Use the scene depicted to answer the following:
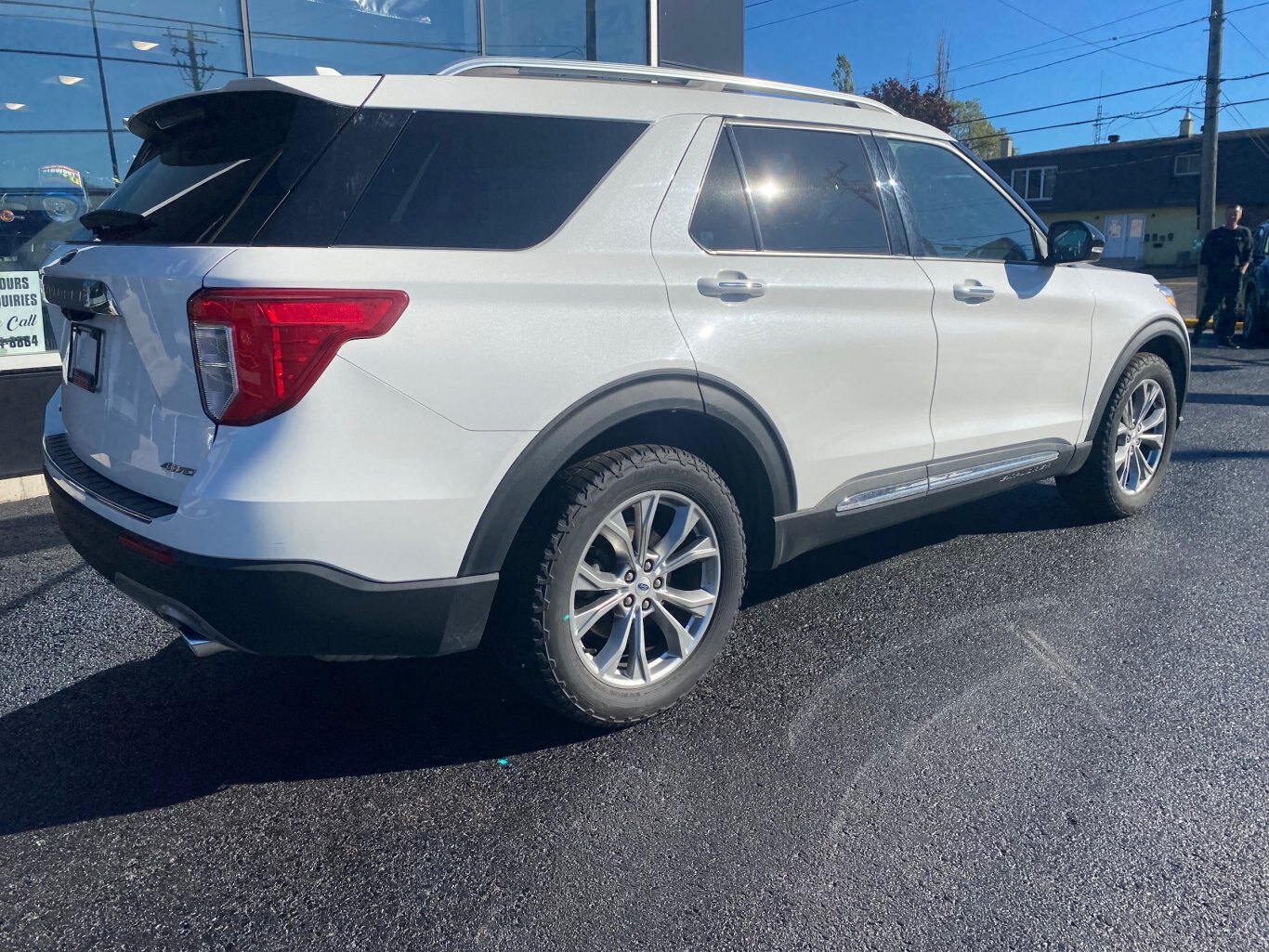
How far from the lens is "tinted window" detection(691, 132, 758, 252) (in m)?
3.16

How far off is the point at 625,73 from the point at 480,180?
2.84ft

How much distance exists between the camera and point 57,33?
710cm

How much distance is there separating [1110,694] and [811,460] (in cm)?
121

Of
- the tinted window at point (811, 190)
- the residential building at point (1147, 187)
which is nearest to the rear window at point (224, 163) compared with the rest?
the tinted window at point (811, 190)

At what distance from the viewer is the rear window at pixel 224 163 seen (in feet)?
8.27

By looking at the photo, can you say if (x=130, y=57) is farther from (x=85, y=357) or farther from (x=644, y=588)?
(x=644, y=588)

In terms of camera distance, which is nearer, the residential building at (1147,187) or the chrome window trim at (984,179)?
the chrome window trim at (984,179)

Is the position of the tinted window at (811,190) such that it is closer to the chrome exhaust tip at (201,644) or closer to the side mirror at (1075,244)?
the side mirror at (1075,244)

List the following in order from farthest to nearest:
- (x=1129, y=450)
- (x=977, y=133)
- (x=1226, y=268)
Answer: (x=977, y=133)
(x=1226, y=268)
(x=1129, y=450)

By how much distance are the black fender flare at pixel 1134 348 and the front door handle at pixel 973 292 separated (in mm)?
1088

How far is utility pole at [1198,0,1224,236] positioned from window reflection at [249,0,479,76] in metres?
16.7

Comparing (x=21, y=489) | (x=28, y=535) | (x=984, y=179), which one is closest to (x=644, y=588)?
(x=984, y=179)

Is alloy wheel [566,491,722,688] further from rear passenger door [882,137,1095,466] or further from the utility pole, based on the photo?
the utility pole

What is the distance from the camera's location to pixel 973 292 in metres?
3.99
